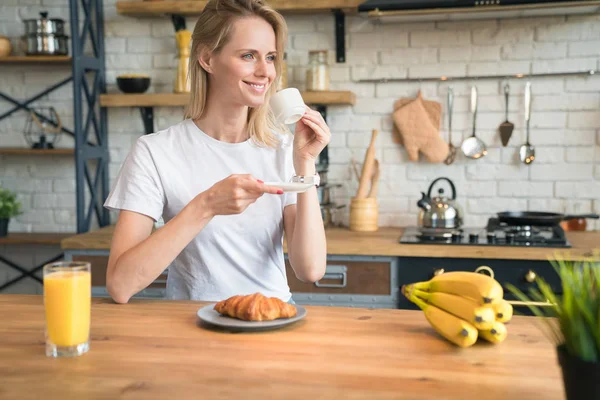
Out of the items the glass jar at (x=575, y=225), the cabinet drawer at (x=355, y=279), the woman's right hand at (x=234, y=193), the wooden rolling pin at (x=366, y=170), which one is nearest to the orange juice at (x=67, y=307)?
the woman's right hand at (x=234, y=193)

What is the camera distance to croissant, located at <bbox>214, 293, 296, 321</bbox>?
1429 millimetres

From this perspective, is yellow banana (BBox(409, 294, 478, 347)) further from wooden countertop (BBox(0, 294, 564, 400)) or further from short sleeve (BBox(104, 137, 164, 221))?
short sleeve (BBox(104, 137, 164, 221))

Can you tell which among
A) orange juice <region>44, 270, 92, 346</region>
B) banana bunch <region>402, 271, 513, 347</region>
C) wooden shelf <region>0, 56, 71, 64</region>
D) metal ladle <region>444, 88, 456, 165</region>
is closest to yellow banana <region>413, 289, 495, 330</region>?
banana bunch <region>402, 271, 513, 347</region>

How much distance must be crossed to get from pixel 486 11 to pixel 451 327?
7.08ft

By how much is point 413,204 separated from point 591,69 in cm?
103

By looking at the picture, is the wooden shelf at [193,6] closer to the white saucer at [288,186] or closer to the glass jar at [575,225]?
the glass jar at [575,225]

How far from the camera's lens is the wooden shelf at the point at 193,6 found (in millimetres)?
3279

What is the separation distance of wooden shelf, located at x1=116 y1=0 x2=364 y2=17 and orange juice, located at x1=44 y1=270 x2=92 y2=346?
227 cm

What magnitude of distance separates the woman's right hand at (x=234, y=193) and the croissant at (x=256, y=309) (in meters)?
0.23

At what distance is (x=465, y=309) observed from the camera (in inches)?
51.6

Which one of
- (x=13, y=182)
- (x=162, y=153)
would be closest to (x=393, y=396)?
(x=162, y=153)

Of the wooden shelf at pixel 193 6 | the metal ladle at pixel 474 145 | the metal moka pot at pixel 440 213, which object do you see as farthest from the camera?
the metal ladle at pixel 474 145

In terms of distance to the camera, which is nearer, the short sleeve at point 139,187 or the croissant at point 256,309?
the croissant at point 256,309

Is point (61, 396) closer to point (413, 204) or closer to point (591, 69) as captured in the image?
point (413, 204)
